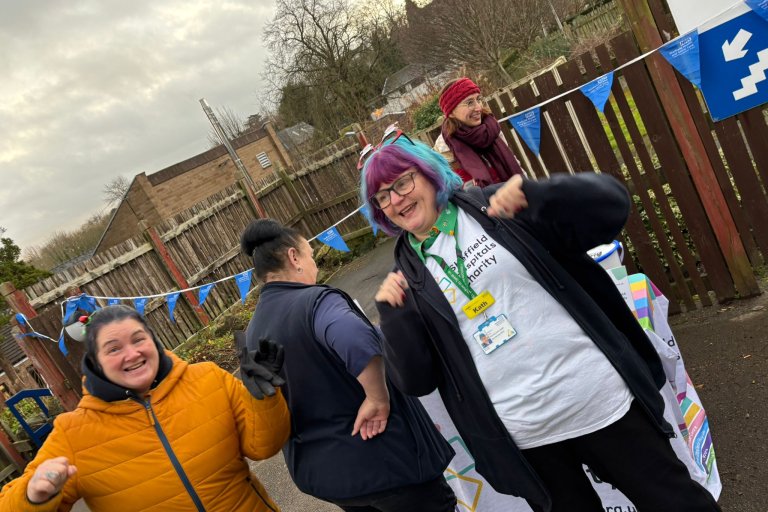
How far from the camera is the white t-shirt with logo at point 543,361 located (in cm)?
170

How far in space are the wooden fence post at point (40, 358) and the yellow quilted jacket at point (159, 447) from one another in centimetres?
564

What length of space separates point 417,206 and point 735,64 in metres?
2.72

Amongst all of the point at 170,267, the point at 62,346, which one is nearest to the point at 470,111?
the point at 62,346

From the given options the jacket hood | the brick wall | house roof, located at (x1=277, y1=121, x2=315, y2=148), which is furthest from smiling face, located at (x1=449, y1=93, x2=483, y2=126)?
house roof, located at (x1=277, y1=121, x2=315, y2=148)

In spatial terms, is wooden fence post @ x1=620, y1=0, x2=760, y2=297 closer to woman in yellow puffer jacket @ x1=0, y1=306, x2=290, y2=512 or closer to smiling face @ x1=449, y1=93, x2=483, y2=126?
smiling face @ x1=449, y1=93, x2=483, y2=126

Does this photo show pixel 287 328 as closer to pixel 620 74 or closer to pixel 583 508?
pixel 583 508

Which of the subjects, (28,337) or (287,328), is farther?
(28,337)

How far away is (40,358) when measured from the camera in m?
6.78

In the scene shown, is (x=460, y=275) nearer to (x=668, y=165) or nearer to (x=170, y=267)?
(x=668, y=165)

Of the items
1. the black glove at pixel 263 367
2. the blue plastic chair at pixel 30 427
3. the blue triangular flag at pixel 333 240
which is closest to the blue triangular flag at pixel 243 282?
the blue triangular flag at pixel 333 240

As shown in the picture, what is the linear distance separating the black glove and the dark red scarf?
2.07 metres

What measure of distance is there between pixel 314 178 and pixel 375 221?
11281 millimetres

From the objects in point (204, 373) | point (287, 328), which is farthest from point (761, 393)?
point (204, 373)

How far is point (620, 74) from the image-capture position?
3.78 m
